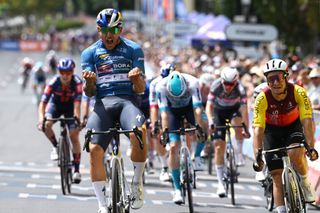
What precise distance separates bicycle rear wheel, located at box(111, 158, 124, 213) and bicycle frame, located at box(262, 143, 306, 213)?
1524 mm

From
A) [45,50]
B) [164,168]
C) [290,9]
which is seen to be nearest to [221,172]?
[164,168]

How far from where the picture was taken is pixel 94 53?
1227 centimetres

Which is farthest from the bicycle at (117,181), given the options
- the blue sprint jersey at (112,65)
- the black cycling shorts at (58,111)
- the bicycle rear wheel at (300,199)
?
the black cycling shorts at (58,111)

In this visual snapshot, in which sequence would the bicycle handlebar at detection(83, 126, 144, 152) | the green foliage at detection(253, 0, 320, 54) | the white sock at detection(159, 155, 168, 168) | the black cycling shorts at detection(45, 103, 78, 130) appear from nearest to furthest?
the bicycle handlebar at detection(83, 126, 144, 152)
the black cycling shorts at detection(45, 103, 78, 130)
the white sock at detection(159, 155, 168, 168)
the green foliage at detection(253, 0, 320, 54)

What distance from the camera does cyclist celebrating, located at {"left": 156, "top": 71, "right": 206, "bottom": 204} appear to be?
15477 mm

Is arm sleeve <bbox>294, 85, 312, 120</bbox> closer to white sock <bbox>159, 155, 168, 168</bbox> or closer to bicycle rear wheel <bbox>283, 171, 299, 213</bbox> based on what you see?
bicycle rear wheel <bbox>283, 171, 299, 213</bbox>

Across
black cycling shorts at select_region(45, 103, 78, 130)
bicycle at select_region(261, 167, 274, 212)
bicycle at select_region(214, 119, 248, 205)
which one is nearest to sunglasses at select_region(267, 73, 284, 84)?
bicycle at select_region(261, 167, 274, 212)

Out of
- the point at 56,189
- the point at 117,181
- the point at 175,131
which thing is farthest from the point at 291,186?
the point at 56,189

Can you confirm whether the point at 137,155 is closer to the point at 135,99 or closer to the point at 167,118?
the point at 135,99

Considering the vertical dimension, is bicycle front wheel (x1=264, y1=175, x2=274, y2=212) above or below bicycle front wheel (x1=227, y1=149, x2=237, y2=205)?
below

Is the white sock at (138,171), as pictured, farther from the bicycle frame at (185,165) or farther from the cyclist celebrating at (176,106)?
the cyclist celebrating at (176,106)

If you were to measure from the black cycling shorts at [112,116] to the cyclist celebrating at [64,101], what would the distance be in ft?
15.6

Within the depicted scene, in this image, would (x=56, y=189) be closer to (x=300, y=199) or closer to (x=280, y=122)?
(x=280, y=122)

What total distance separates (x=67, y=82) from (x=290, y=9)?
26.1 meters
